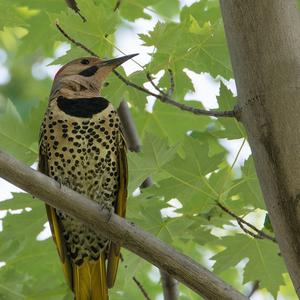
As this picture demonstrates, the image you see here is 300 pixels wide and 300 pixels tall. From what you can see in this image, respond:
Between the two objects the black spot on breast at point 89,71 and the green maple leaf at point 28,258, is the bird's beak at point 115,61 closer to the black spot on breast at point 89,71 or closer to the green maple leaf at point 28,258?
the black spot on breast at point 89,71

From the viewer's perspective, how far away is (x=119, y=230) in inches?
112

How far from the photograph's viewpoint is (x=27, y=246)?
4.03 meters

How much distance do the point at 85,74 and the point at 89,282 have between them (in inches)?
49.8

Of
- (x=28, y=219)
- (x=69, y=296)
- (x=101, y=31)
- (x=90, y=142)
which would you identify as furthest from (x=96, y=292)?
(x=101, y=31)

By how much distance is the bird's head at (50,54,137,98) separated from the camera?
13.9ft

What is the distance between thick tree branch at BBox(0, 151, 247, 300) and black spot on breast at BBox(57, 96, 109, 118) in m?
1.27

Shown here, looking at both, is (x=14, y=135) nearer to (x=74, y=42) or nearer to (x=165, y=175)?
(x=74, y=42)

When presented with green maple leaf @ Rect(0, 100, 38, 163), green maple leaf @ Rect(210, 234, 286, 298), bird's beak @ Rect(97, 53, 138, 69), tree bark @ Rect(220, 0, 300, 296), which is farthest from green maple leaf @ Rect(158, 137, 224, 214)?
green maple leaf @ Rect(0, 100, 38, 163)

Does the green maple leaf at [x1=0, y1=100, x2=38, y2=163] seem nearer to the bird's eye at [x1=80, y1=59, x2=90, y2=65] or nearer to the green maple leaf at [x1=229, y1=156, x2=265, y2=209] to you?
the bird's eye at [x1=80, y1=59, x2=90, y2=65]

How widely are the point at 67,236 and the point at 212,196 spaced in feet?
3.80

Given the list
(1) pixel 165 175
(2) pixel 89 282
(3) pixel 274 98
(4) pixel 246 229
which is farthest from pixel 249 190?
(2) pixel 89 282

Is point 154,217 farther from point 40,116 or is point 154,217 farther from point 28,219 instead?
point 40,116

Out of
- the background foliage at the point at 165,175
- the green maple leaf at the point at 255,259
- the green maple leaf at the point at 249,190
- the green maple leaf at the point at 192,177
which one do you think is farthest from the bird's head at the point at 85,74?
the green maple leaf at the point at 255,259

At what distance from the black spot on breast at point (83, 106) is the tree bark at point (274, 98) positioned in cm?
129
